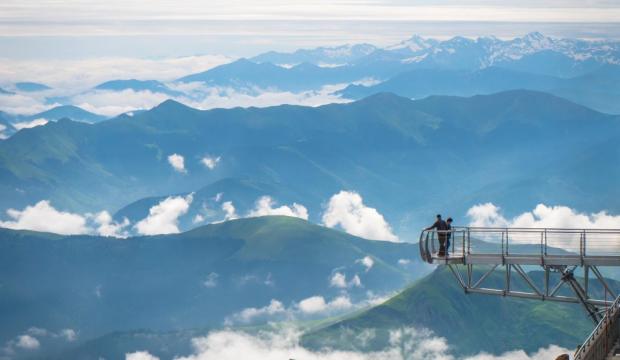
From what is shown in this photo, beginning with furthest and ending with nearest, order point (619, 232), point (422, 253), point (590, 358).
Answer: point (422, 253), point (619, 232), point (590, 358)

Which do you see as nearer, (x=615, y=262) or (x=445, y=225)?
(x=615, y=262)

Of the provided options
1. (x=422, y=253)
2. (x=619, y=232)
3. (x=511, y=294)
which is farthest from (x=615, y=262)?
(x=422, y=253)

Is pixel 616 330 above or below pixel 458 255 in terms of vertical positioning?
below

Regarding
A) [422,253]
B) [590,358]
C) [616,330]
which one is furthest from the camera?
[422,253]

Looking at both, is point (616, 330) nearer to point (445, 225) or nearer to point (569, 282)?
point (569, 282)

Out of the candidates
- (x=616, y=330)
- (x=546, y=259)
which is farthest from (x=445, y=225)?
(x=616, y=330)

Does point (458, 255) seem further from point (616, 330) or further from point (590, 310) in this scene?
point (616, 330)
